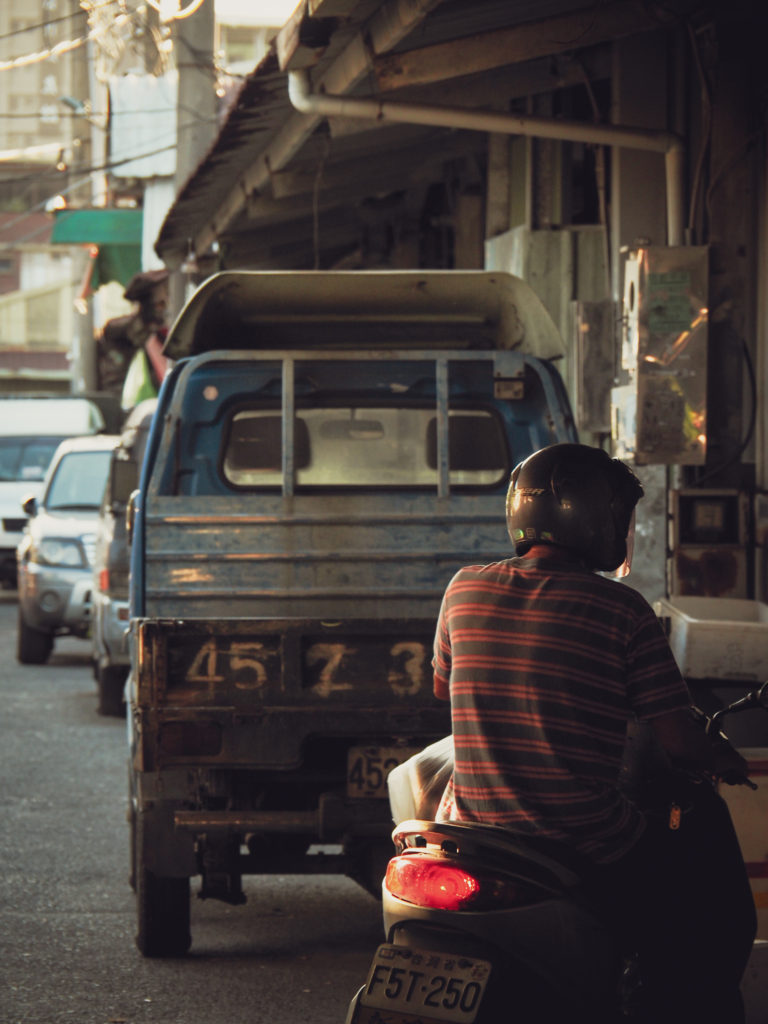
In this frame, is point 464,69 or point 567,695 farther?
point 464,69

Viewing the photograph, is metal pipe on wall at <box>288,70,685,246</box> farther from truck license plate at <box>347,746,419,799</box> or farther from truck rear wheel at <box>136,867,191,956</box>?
truck rear wheel at <box>136,867,191,956</box>

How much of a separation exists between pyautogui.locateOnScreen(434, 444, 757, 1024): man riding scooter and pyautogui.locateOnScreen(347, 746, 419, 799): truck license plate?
2163 millimetres

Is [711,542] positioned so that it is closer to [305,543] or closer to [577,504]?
[305,543]

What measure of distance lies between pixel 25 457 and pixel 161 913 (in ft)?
57.5

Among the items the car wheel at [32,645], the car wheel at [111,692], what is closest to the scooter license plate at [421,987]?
the car wheel at [111,692]

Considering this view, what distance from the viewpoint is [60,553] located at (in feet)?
50.1

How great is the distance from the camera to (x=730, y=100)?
8570 millimetres

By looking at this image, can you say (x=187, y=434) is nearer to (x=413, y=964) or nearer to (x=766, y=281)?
(x=766, y=281)

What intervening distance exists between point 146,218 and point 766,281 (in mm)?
21324

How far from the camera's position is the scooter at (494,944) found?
319 centimetres

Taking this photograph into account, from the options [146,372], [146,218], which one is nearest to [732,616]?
[146,372]

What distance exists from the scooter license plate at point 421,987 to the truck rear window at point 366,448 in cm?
417

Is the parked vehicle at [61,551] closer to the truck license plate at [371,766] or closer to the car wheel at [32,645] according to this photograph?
the car wheel at [32,645]

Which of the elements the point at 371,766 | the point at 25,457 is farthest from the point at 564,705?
the point at 25,457
